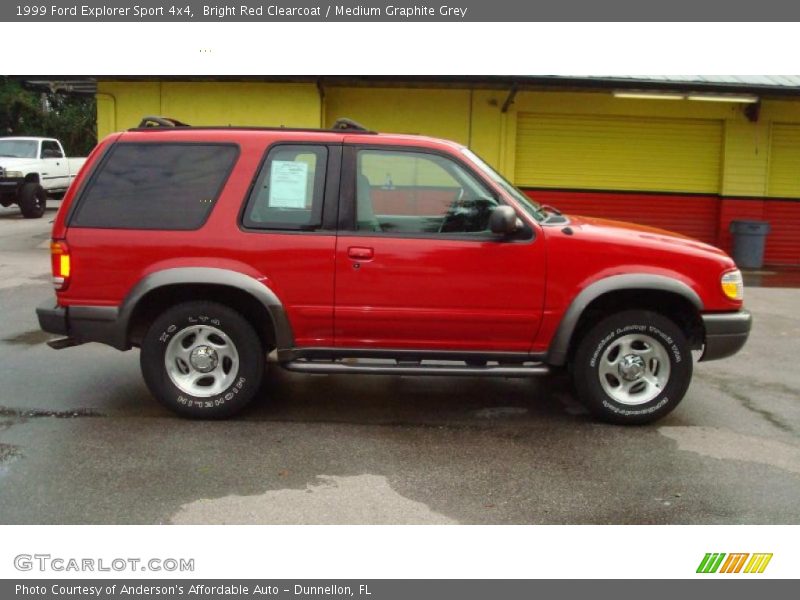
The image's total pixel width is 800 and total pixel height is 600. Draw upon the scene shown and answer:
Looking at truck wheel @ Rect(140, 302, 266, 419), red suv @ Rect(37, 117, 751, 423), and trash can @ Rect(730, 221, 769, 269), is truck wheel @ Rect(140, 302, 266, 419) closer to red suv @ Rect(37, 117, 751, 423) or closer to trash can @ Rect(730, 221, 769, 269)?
red suv @ Rect(37, 117, 751, 423)

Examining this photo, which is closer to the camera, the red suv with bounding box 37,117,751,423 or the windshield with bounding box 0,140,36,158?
the red suv with bounding box 37,117,751,423

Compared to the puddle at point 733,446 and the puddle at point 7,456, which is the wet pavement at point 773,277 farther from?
the puddle at point 7,456

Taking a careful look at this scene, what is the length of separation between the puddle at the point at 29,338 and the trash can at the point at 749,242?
11.9m

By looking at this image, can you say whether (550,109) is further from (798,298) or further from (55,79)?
(55,79)

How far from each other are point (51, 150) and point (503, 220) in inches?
862

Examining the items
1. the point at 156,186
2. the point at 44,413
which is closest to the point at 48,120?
the point at 44,413

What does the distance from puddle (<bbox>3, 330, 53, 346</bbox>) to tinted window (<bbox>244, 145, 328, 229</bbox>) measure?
144 inches

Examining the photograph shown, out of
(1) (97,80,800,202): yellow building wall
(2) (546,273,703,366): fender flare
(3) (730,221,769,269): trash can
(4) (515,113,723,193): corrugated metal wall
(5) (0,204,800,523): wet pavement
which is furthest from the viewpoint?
(4) (515,113,723,193): corrugated metal wall

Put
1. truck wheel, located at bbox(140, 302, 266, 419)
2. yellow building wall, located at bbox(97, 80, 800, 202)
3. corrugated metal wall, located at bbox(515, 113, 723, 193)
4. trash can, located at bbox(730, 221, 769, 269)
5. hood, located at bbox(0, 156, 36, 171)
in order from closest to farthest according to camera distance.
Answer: truck wheel, located at bbox(140, 302, 266, 419), yellow building wall, located at bbox(97, 80, 800, 202), trash can, located at bbox(730, 221, 769, 269), corrugated metal wall, located at bbox(515, 113, 723, 193), hood, located at bbox(0, 156, 36, 171)

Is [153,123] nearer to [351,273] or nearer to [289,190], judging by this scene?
[289,190]

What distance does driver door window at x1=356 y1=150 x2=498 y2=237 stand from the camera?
5.61 meters

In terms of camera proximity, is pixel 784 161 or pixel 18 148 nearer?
pixel 784 161

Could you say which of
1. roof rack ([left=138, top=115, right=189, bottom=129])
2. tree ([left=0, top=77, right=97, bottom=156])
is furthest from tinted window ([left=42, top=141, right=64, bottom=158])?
roof rack ([left=138, top=115, right=189, bottom=129])

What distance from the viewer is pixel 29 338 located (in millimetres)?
8242
